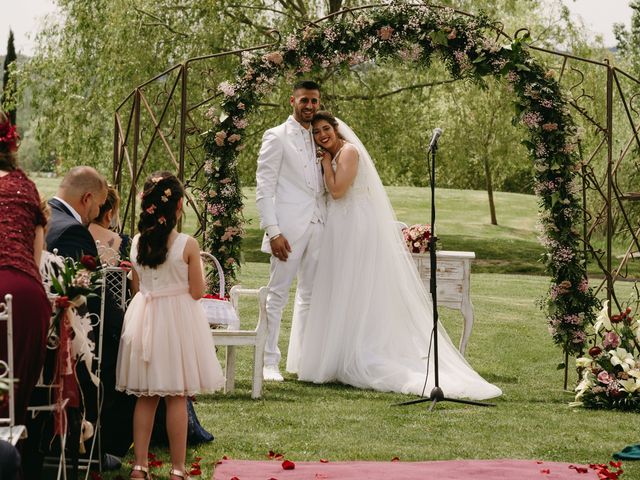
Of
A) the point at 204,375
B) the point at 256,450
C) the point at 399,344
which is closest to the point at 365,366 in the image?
the point at 399,344

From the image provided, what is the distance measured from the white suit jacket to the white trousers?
11cm

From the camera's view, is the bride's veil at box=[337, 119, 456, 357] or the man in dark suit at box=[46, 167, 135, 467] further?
the bride's veil at box=[337, 119, 456, 357]

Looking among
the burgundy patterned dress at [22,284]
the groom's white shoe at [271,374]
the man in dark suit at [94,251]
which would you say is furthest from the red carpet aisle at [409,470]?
the groom's white shoe at [271,374]

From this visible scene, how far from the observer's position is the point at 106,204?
6.59m

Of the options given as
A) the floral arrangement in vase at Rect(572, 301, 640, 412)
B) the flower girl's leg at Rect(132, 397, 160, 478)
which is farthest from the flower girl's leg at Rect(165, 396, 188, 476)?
the floral arrangement in vase at Rect(572, 301, 640, 412)

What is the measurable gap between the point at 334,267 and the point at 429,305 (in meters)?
0.87

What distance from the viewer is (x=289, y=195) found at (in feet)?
29.7

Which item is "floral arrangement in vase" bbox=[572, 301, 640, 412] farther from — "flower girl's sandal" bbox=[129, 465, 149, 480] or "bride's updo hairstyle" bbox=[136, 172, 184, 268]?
"bride's updo hairstyle" bbox=[136, 172, 184, 268]

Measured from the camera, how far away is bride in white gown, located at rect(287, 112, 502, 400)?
9.03 metres

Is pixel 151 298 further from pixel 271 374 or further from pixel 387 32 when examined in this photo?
pixel 387 32

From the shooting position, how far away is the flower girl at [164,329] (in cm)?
533

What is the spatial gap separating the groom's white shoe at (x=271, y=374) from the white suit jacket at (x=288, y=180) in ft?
3.17

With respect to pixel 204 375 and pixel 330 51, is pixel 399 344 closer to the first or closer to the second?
pixel 330 51

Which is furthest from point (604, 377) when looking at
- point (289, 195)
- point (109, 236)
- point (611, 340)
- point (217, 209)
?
point (109, 236)
